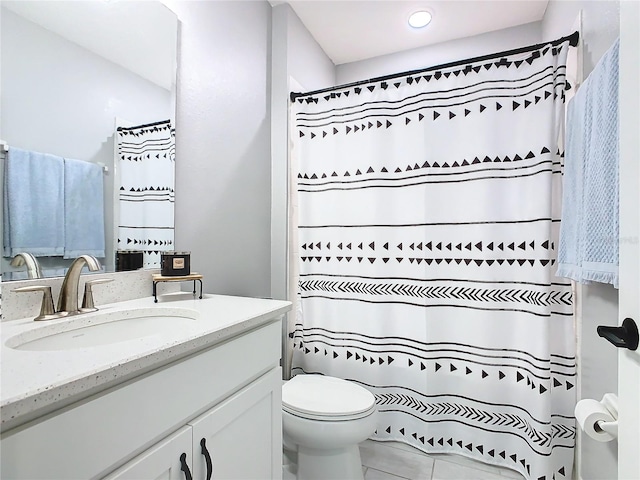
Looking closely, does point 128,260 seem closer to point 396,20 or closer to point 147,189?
point 147,189

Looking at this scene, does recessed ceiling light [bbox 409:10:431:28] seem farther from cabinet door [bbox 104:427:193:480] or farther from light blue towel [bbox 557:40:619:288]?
cabinet door [bbox 104:427:193:480]

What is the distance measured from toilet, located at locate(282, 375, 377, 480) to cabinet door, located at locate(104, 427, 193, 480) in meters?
0.67

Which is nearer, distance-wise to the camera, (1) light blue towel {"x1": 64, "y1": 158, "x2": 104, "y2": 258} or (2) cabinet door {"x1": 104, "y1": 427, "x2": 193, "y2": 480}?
(2) cabinet door {"x1": 104, "y1": 427, "x2": 193, "y2": 480}

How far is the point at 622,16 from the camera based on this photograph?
2.15ft

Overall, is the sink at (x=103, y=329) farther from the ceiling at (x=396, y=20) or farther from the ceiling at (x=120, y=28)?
the ceiling at (x=396, y=20)

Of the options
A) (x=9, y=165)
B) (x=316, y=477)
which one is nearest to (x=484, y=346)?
(x=316, y=477)

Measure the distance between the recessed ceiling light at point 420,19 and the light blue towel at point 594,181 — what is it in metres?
1.19

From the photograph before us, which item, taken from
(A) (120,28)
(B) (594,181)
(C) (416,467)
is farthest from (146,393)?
(C) (416,467)

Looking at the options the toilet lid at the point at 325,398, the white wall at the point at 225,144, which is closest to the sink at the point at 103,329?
the white wall at the point at 225,144

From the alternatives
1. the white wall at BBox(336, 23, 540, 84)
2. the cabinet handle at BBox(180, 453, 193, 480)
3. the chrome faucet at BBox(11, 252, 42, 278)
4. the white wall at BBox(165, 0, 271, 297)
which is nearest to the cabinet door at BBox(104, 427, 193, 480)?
the cabinet handle at BBox(180, 453, 193, 480)

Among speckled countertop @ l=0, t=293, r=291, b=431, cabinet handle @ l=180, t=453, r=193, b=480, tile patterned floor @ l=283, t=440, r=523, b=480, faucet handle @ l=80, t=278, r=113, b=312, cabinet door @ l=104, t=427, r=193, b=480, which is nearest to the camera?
A: speckled countertop @ l=0, t=293, r=291, b=431

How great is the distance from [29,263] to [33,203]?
175 millimetres

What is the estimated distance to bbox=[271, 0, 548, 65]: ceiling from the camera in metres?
1.97

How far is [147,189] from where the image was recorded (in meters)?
1.32
